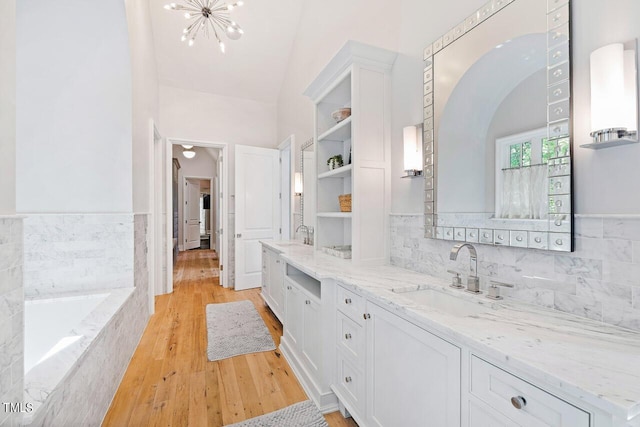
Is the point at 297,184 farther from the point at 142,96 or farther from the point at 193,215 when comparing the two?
the point at 193,215

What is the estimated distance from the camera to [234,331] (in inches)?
117

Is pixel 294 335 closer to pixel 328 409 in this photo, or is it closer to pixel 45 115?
pixel 328 409

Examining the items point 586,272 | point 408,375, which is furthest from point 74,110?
point 586,272

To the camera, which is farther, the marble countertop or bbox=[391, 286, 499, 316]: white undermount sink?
bbox=[391, 286, 499, 316]: white undermount sink

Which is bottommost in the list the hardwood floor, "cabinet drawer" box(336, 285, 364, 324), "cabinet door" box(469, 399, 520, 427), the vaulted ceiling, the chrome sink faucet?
the hardwood floor

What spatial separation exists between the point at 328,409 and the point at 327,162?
1936mm

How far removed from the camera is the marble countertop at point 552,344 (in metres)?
0.63

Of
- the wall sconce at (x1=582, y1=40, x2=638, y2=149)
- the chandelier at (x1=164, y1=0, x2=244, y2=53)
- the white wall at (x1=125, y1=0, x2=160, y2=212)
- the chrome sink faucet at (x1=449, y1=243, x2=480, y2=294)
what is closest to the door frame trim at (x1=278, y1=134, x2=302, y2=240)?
the chandelier at (x1=164, y1=0, x2=244, y2=53)

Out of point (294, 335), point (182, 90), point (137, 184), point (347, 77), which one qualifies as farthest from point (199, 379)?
point (182, 90)

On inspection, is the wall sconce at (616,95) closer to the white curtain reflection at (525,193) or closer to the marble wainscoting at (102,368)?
the white curtain reflection at (525,193)

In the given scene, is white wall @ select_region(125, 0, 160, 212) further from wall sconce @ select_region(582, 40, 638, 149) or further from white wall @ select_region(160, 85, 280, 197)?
wall sconce @ select_region(582, 40, 638, 149)

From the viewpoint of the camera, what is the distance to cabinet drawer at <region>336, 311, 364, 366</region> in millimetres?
1518

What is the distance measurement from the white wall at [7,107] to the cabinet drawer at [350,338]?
58.6 inches

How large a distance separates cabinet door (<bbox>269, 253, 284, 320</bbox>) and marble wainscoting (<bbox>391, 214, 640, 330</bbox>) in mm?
1969
